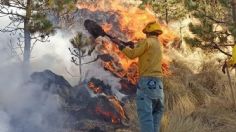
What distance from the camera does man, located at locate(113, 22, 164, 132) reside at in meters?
6.06

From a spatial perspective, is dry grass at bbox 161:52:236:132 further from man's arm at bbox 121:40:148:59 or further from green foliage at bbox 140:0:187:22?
green foliage at bbox 140:0:187:22

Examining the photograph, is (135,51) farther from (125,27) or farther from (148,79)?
(125,27)

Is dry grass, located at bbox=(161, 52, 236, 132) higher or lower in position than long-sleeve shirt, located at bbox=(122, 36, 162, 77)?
lower

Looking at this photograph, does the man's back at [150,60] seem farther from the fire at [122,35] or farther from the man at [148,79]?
the fire at [122,35]

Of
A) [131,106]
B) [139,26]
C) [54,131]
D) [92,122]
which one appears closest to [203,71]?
[139,26]

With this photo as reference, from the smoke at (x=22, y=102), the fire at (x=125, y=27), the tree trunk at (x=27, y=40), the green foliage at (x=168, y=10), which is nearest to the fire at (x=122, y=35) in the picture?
the fire at (x=125, y=27)

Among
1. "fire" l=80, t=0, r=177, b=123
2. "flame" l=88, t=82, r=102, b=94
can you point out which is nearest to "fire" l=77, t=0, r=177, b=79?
"fire" l=80, t=0, r=177, b=123

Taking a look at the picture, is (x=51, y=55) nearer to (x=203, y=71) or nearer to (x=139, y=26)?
(x=139, y=26)

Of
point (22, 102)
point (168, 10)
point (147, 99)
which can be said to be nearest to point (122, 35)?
point (168, 10)

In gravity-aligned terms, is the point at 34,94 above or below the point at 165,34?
below

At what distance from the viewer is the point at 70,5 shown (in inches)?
404

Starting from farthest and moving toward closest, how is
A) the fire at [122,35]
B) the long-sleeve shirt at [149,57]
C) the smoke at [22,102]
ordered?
1. the fire at [122,35]
2. the smoke at [22,102]
3. the long-sleeve shirt at [149,57]

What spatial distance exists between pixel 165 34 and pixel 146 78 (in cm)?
828

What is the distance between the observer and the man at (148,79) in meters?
6.06
